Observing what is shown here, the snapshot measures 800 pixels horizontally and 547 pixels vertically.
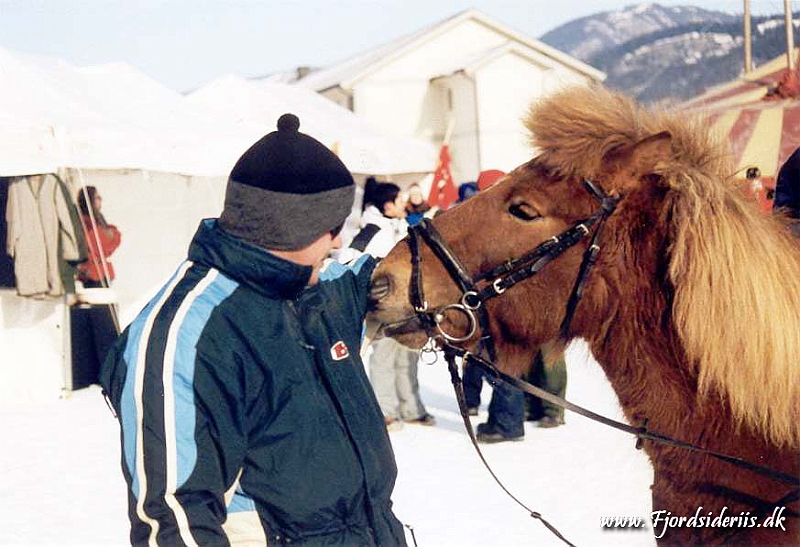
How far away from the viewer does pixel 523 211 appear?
257 cm

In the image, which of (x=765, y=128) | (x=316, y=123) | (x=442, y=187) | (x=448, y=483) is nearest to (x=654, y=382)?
(x=448, y=483)

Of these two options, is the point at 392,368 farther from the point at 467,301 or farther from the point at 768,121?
the point at 768,121

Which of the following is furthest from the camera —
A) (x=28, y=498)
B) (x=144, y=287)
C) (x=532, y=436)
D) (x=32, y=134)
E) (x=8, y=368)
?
(x=144, y=287)

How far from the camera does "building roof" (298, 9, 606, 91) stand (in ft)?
103

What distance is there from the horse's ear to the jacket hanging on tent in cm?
779

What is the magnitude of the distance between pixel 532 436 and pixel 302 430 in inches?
227

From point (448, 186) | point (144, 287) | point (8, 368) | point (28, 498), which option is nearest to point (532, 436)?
point (28, 498)

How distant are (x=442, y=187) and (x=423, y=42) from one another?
54.1 feet

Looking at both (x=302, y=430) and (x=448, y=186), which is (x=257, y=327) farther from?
(x=448, y=186)

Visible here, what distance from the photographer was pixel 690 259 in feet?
7.65

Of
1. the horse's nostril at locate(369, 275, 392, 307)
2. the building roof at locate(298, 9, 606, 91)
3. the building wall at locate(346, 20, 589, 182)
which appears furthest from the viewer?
the building roof at locate(298, 9, 606, 91)

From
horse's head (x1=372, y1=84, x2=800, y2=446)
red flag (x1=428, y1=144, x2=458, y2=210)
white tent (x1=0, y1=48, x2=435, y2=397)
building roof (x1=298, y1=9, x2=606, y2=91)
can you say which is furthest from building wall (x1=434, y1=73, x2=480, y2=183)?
horse's head (x1=372, y1=84, x2=800, y2=446)

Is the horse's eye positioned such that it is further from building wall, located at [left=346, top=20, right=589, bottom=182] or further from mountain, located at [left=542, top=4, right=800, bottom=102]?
mountain, located at [left=542, top=4, right=800, bottom=102]

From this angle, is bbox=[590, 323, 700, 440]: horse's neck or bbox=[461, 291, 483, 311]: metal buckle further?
bbox=[461, 291, 483, 311]: metal buckle
